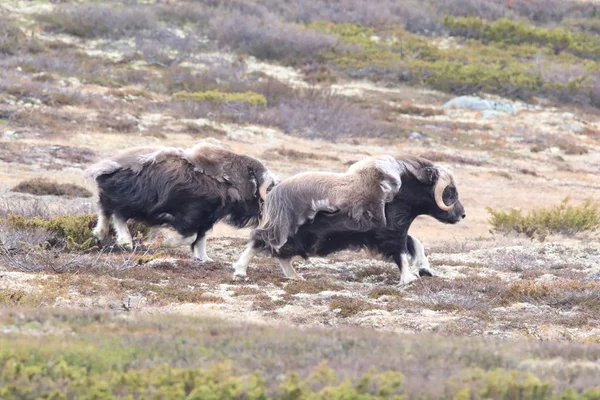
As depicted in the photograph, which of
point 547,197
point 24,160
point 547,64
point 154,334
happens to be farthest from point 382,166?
point 547,64

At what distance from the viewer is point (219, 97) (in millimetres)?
23969

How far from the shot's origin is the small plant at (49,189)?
43.9 feet

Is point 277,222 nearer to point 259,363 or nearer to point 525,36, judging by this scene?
point 259,363

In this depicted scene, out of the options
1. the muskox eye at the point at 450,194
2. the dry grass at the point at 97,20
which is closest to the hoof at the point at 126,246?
the muskox eye at the point at 450,194

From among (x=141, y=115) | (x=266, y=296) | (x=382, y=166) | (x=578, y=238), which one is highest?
(x=382, y=166)

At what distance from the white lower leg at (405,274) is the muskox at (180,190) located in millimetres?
1543

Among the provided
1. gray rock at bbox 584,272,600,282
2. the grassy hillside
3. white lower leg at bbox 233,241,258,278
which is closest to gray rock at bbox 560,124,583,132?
gray rock at bbox 584,272,600,282

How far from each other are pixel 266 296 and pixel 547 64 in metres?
30.4

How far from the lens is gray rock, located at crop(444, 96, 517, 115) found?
28.9 meters

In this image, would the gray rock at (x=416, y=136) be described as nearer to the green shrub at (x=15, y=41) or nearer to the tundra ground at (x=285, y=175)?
the tundra ground at (x=285, y=175)

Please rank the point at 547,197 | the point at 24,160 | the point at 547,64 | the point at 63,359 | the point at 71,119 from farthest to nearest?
the point at 547,64, the point at 71,119, the point at 547,197, the point at 24,160, the point at 63,359

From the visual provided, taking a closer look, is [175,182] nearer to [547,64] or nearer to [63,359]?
[63,359]

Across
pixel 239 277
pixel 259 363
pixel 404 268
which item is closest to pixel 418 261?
pixel 404 268

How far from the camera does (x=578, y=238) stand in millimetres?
12188
